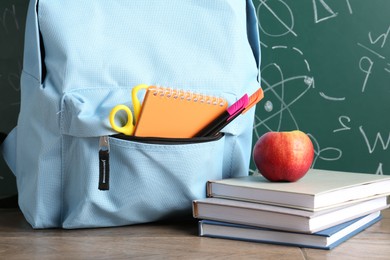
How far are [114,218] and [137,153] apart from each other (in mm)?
123

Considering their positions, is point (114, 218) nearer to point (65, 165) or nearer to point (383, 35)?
point (65, 165)

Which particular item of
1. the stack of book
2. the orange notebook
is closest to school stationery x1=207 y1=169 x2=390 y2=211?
the stack of book

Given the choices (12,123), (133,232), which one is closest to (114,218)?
(133,232)

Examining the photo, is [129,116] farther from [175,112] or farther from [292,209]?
[292,209]

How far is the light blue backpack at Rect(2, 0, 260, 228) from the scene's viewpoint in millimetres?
1033

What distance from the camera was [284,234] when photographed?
3.18 feet

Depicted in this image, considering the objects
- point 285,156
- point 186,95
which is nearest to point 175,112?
point 186,95

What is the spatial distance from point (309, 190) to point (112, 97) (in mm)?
338

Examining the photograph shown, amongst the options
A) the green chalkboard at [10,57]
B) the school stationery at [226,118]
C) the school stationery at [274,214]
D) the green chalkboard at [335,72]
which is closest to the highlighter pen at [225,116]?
the school stationery at [226,118]

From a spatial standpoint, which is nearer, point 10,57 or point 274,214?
point 274,214

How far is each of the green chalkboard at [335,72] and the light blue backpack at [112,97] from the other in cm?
27

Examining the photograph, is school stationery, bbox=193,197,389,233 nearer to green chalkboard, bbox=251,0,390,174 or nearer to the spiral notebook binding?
the spiral notebook binding

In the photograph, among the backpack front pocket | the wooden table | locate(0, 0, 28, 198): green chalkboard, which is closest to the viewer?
the wooden table

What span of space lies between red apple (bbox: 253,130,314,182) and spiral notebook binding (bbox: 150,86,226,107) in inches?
4.0
